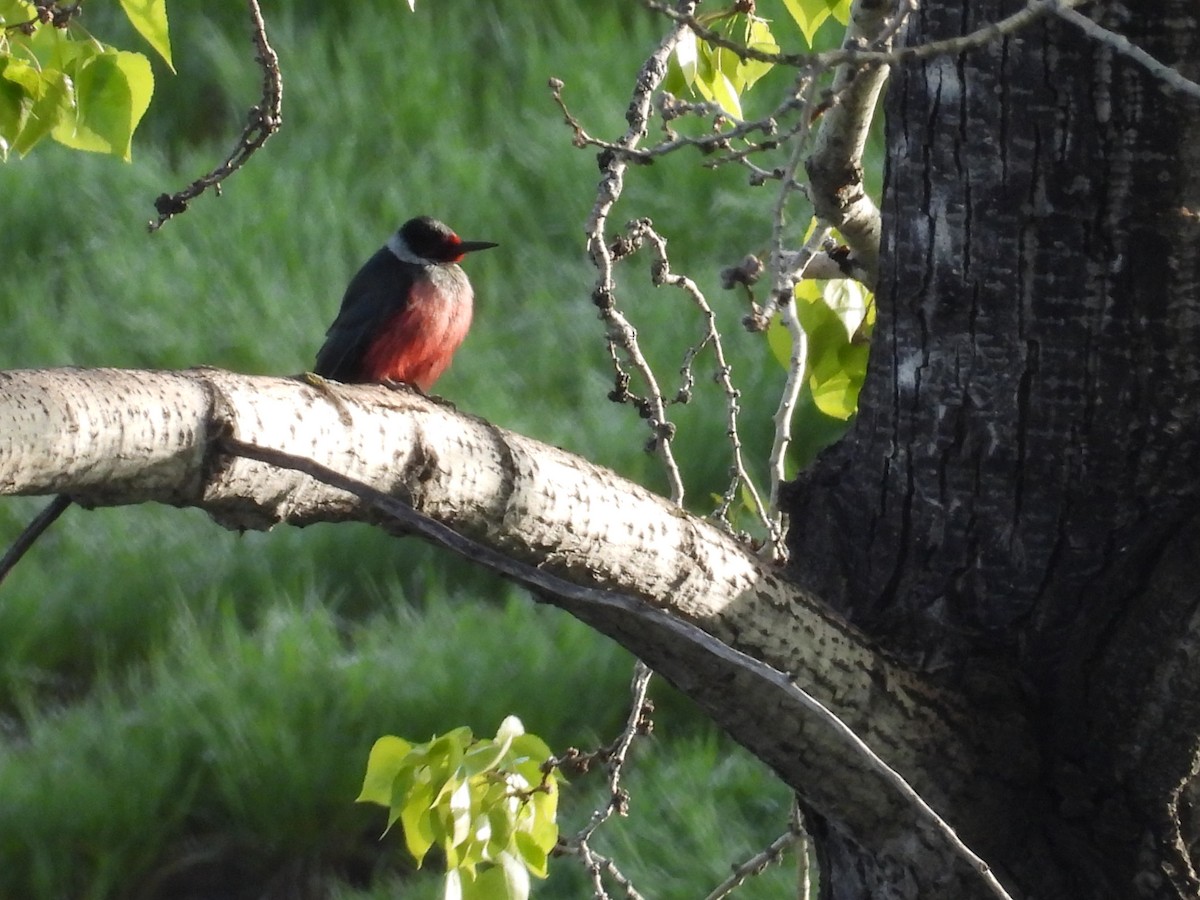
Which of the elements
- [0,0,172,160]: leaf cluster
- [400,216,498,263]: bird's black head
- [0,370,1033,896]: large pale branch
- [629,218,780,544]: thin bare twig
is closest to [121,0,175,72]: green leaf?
[0,0,172,160]: leaf cluster

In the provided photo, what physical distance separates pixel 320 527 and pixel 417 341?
1095 mm

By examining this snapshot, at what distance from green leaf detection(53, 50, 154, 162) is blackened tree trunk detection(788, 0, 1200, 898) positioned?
841 mm

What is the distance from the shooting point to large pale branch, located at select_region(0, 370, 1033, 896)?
1307mm

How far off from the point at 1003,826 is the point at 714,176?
4.38 m

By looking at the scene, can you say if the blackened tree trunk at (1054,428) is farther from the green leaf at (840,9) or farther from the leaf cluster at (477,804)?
the leaf cluster at (477,804)

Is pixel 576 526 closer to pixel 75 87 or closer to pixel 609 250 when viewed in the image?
pixel 609 250

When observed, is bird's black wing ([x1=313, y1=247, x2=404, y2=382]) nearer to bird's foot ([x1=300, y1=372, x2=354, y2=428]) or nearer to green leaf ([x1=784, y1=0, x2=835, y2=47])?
green leaf ([x1=784, y1=0, x2=835, y2=47])

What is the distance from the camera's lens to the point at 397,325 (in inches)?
160

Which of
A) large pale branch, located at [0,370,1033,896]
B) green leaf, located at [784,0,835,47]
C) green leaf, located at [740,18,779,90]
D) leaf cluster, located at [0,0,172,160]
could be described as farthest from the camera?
green leaf, located at [740,18,779,90]

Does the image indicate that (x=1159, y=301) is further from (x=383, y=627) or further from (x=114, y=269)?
(x=114, y=269)

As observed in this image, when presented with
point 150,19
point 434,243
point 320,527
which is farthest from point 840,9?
point 320,527

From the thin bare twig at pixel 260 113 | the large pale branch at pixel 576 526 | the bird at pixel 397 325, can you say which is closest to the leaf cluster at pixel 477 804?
the large pale branch at pixel 576 526

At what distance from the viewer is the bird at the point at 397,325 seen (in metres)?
4.07

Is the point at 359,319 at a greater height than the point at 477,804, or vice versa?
the point at 359,319
